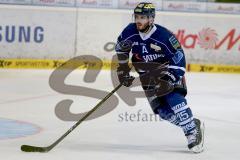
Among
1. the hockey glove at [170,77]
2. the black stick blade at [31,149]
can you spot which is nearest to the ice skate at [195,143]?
the hockey glove at [170,77]

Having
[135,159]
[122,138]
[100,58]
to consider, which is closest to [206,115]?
[122,138]

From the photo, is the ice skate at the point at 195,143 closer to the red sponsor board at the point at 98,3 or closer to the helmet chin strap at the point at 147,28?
the helmet chin strap at the point at 147,28

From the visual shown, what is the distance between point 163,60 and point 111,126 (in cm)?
131

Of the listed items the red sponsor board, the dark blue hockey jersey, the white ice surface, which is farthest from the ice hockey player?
the red sponsor board

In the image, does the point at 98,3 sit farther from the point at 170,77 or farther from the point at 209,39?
the point at 170,77

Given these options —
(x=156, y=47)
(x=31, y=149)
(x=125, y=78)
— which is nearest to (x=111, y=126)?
(x=125, y=78)

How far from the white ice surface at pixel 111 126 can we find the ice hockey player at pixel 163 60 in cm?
25

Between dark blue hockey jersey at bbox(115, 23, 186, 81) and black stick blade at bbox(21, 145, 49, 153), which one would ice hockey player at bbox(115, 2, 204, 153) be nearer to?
dark blue hockey jersey at bbox(115, 23, 186, 81)

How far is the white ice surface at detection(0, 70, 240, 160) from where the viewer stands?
5.48 meters

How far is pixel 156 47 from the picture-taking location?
5633 millimetres

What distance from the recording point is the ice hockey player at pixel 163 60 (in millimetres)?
5551

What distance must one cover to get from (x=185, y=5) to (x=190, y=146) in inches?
250

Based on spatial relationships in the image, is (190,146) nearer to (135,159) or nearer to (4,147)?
(135,159)

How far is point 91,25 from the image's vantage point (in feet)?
36.9
